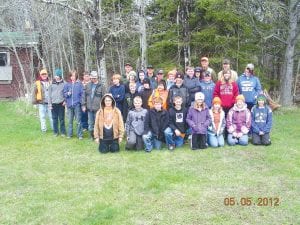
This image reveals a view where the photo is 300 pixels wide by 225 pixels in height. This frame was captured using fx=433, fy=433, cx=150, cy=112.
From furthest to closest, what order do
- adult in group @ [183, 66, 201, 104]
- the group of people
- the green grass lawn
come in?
adult in group @ [183, 66, 201, 104] → the group of people → the green grass lawn

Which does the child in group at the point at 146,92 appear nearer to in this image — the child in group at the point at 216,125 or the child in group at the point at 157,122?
the child in group at the point at 157,122

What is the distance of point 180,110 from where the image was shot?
8.99 metres

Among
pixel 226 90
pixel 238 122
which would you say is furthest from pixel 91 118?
pixel 238 122

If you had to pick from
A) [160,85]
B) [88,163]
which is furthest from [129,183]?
[160,85]

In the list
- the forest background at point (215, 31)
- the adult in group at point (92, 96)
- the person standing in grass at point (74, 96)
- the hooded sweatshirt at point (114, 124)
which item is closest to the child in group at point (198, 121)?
the hooded sweatshirt at point (114, 124)

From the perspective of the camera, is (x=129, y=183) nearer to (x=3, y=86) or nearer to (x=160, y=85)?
(x=160, y=85)

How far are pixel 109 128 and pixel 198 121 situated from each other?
1814 millimetres

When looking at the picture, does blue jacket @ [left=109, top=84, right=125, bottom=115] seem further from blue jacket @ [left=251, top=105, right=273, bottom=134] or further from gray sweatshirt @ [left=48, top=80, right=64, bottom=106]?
blue jacket @ [left=251, top=105, right=273, bottom=134]

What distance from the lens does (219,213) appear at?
17.6 feet

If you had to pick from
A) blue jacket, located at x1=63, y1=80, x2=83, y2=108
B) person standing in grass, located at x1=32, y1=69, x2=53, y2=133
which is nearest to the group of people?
blue jacket, located at x1=63, y1=80, x2=83, y2=108

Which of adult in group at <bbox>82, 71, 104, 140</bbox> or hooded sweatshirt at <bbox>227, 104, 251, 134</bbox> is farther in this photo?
adult in group at <bbox>82, 71, 104, 140</bbox>

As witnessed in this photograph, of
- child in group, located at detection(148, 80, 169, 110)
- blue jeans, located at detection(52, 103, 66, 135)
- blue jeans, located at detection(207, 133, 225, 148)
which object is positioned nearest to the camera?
blue jeans, located at detection(207, 133, 225, 148)
